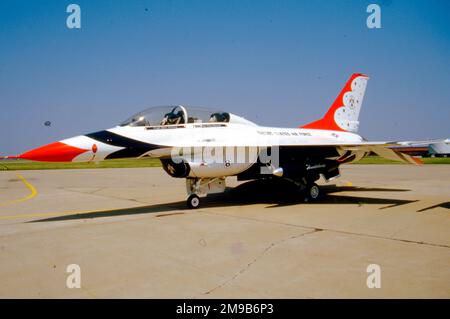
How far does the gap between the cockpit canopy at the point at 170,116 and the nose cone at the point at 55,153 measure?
152 cm

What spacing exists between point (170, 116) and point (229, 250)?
15.5 ft

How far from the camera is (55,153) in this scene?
7344mm

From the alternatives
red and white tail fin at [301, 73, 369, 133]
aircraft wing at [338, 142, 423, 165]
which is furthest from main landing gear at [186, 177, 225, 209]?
red and white tail fin at [301, 73, 369, 133]

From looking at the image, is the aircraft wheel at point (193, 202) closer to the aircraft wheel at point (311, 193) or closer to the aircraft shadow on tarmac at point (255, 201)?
the aircraft shadow on tarmac at point (255, 201)

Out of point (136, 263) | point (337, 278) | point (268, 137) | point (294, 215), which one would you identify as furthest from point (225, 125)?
point (337, 278)

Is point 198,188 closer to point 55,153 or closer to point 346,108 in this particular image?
point 55,153

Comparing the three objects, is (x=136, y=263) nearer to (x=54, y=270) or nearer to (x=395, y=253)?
(x=54, y=270)

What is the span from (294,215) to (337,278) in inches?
168

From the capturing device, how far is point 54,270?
4520 mm

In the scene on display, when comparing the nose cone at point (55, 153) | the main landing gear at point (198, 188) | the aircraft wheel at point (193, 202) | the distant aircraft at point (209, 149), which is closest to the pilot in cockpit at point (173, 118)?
the distant aircraft at point (209, 149)

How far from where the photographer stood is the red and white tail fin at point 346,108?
14.3 meters

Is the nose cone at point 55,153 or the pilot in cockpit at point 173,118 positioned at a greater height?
the pilot in cockpit at point 173,118
